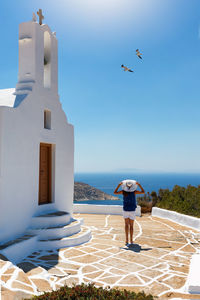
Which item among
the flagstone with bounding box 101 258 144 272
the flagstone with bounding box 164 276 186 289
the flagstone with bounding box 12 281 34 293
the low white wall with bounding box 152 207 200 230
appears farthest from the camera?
the low white wall with bounding box 152 207 200 230

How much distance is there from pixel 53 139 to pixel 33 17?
4057 millimetres

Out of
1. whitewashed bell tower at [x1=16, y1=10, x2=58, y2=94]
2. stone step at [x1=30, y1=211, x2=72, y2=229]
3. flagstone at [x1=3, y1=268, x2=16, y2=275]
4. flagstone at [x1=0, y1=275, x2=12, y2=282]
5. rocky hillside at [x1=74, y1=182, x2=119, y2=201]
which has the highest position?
whitewashed bell tower at [x1=16, y1=10, x2=58, y2=94]

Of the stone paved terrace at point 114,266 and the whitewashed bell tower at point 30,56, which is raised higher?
the whitewashed bell tower at point 30,56

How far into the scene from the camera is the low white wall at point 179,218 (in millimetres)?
10694

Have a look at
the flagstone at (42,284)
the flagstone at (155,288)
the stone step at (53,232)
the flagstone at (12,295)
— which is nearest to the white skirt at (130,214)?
the stone step at (53,232)

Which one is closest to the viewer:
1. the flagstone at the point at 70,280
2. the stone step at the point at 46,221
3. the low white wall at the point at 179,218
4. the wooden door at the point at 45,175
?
the flagstone at the point at 70,280

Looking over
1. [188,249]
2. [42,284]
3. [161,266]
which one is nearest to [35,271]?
[42,284]

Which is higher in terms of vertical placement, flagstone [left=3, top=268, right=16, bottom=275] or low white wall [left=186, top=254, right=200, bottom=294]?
flagstone [left=3, top=268, right=16, bottom=275]

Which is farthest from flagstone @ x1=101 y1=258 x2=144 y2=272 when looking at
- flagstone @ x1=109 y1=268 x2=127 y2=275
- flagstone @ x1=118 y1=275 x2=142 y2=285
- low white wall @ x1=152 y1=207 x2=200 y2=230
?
low white wall @ x1=152 y1=207 x2=200 y2=230

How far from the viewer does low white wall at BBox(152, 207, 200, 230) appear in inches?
421

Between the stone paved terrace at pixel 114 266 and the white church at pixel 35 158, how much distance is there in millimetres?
662

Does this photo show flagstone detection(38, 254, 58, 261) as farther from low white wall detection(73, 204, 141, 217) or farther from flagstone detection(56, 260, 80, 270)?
low white wall detection(73, 204, 141, 217)

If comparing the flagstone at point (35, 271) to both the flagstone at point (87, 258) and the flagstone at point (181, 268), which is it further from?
the flagstone at point (181, 268)

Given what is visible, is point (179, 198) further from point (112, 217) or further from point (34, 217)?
point (34, 217)
